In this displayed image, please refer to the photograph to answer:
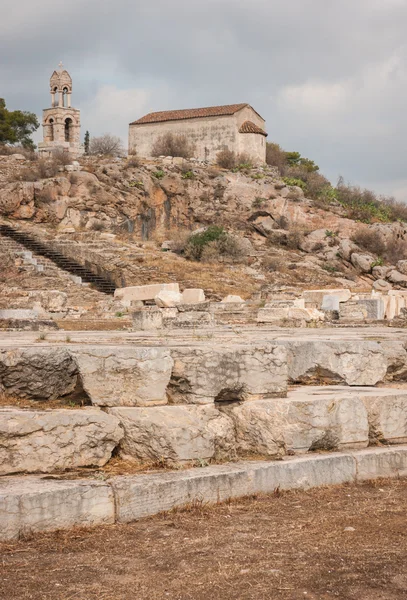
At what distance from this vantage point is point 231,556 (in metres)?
3.88

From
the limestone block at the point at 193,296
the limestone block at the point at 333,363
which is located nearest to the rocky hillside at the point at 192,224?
the limestone block at the point at 193,296

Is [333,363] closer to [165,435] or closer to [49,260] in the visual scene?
[165,435]

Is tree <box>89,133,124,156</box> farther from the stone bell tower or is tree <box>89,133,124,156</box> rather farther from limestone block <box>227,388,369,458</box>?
limestone block <box>227,388,369,458</box>

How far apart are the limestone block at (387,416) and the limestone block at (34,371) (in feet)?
7.16

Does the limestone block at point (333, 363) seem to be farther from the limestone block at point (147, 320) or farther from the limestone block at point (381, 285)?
the limestone block at point (381, 285)

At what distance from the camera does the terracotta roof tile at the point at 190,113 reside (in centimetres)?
5838

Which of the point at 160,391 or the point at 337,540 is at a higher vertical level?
the point at 160,391

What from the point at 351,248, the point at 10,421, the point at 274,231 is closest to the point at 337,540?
the point at 10,421

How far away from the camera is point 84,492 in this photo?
4.26m

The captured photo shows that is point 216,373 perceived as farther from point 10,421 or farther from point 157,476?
point 10,421

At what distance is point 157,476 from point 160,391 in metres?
0.68

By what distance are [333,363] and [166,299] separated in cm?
1585

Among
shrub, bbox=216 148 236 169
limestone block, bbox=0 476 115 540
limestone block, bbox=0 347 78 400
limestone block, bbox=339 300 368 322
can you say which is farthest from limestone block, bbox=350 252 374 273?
limestone block, bbox=0 476 115 540

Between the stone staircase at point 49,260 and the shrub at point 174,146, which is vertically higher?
the shrub at point 174,146
